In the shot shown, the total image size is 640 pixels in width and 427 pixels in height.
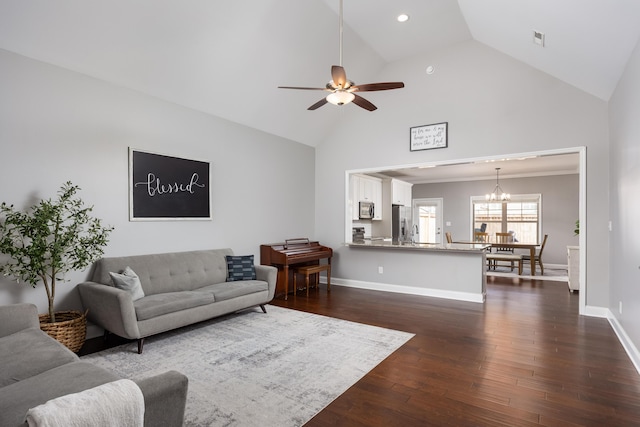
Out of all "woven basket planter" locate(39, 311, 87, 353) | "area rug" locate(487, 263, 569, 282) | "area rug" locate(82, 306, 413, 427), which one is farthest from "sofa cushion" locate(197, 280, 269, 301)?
"area rug" locate(487, 263, 569, 282)

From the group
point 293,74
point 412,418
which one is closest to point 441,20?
point 293,74

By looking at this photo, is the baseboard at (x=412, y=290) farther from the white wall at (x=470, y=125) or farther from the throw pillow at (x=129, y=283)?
the throw pillow at (x=129, y=283)

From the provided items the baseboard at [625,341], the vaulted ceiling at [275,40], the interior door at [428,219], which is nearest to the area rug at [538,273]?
the interior door at [428,219]

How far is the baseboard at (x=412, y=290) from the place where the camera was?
5301 millimetres

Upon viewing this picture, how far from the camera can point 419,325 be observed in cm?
408

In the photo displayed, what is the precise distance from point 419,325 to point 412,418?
1997 mm

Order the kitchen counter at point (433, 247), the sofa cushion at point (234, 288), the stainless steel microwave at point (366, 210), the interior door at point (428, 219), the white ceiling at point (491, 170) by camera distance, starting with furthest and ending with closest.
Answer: the interior door at point (428, 219), the white ceiling at point (491, 170), the stainless steel microwave at point (366, 210), the kitchen counter at point (433, 247), the sofa cushion at point (234, 288)

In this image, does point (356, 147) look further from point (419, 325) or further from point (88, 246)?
point (88, 246)

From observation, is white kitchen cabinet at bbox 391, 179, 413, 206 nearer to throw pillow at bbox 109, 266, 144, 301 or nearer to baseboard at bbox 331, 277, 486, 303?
baseboard at bbox 331, 277, 486, 303

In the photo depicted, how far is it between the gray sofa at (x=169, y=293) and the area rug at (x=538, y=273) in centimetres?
600

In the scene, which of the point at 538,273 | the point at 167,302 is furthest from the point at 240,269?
the point at 538,273

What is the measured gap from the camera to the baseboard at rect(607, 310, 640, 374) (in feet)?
9.63

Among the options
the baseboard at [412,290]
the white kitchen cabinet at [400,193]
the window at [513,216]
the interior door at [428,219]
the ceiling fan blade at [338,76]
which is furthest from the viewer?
the interior door at [428,219]

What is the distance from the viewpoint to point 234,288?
416 centimetres
